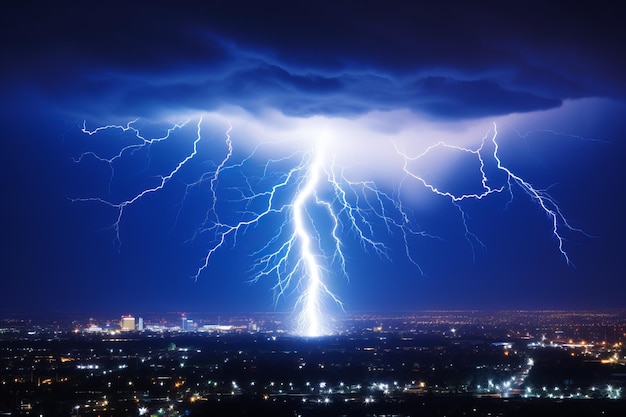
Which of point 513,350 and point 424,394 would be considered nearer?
point 424,394

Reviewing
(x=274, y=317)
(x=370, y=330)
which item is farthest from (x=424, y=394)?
(x=274, y=317)

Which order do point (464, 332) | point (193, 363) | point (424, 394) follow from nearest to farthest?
point (424, 394), point (193, 363), point (464, 332)

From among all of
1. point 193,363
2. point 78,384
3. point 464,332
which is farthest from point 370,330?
point 78,384

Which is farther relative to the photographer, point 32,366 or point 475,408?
point 32,366

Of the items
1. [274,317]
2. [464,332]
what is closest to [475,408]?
[464,332]

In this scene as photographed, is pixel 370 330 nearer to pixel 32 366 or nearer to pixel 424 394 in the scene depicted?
pixel 32 366

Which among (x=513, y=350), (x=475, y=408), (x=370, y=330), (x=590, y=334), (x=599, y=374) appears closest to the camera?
(x=475, y=408)

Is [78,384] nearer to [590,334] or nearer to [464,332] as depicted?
[590,334]

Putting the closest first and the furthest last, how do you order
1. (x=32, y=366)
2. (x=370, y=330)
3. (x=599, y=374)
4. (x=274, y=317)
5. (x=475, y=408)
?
(x=475, y=408)
(x=599, y=374)
(x=32, y=366)
(x=370, y=330)
(x=274, y=317)

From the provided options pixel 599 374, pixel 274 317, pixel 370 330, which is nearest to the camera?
pixel 599 374
